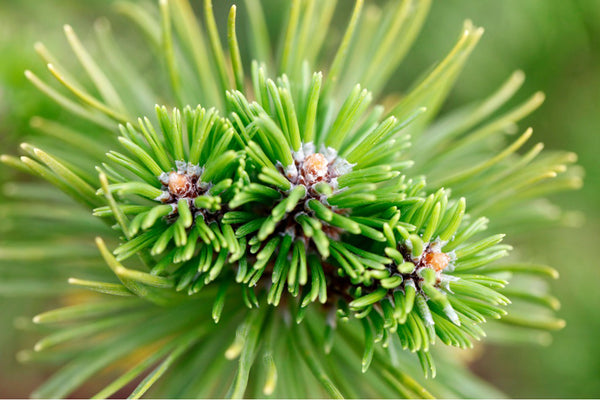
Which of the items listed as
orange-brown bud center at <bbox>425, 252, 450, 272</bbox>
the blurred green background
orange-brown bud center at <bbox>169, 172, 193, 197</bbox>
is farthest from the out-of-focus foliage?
orange-brown bud center at <bbox>169, 172, 193, 197</bbox>

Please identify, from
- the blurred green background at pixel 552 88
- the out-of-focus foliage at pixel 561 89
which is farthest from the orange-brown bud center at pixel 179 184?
the out-of-focus foliage at pixel 561 89

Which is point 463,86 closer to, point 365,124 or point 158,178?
point 365,124

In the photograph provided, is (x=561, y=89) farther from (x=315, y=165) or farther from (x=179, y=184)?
(x=179, y=184)

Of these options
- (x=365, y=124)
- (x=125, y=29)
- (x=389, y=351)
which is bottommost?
(x=389, y=351)

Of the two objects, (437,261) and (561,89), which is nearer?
(437,261)

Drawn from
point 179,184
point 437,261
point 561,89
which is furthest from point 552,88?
point 179,184

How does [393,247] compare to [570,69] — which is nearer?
[393,247]

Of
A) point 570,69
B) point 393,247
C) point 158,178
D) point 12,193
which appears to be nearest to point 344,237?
point 393,247

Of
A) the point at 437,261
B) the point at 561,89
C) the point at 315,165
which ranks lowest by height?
the point at 437,261
